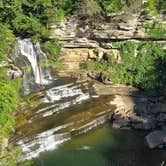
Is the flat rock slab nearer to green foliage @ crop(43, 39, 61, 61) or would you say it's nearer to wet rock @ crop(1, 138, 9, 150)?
wet rock @ crop(1, 138, 9, 150)

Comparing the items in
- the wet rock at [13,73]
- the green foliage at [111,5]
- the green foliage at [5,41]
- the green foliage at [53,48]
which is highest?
the green foliage at [111,5]

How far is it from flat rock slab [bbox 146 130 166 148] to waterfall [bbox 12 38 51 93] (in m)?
7.97

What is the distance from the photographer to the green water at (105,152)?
68.2ft

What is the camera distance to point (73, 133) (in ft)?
74.8

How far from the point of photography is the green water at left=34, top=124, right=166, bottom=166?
2078 centimetres

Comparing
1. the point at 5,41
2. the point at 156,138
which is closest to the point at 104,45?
the point at 5,41

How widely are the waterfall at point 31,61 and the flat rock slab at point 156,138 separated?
7968 mm

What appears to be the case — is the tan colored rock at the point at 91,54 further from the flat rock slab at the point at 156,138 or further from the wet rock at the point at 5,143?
the wet rock at the point at 5,143

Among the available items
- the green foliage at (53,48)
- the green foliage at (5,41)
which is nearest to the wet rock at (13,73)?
the green foliage at (5,41)

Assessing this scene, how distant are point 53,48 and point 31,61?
191 centimetres

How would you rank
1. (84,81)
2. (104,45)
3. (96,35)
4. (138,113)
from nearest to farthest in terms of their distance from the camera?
(138,113)
(84,81)
(96,35)
(104,45)

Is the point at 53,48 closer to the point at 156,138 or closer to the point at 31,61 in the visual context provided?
the point at 31,61

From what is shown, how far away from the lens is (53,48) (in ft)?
95.0

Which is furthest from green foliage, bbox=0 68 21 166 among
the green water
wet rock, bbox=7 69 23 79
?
the green water
